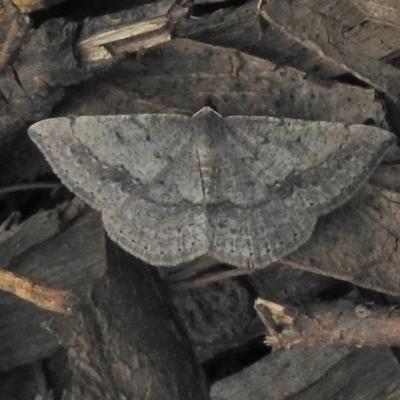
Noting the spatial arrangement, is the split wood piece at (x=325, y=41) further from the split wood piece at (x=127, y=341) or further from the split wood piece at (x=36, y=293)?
the split wood piece at (x=36, y=293)

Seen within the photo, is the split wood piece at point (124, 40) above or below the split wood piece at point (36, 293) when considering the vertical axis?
above

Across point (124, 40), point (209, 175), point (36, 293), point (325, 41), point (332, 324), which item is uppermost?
point (124, 40)

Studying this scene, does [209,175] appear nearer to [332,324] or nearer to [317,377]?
[332,324]

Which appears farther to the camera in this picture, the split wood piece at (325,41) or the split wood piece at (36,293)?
the split wood piece at (325,41)

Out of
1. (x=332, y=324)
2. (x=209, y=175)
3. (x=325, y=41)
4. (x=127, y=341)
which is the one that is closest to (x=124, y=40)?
(x=209, y=175)

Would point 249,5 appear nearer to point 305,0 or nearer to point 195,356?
point 305,0

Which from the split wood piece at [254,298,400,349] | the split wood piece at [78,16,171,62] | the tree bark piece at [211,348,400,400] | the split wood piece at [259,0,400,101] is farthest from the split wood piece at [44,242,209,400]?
the split wood piece at [259,0,400,101]

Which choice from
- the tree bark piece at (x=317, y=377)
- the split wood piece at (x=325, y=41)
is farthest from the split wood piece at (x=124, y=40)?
the tree bark piece at (x=317, y=377)
